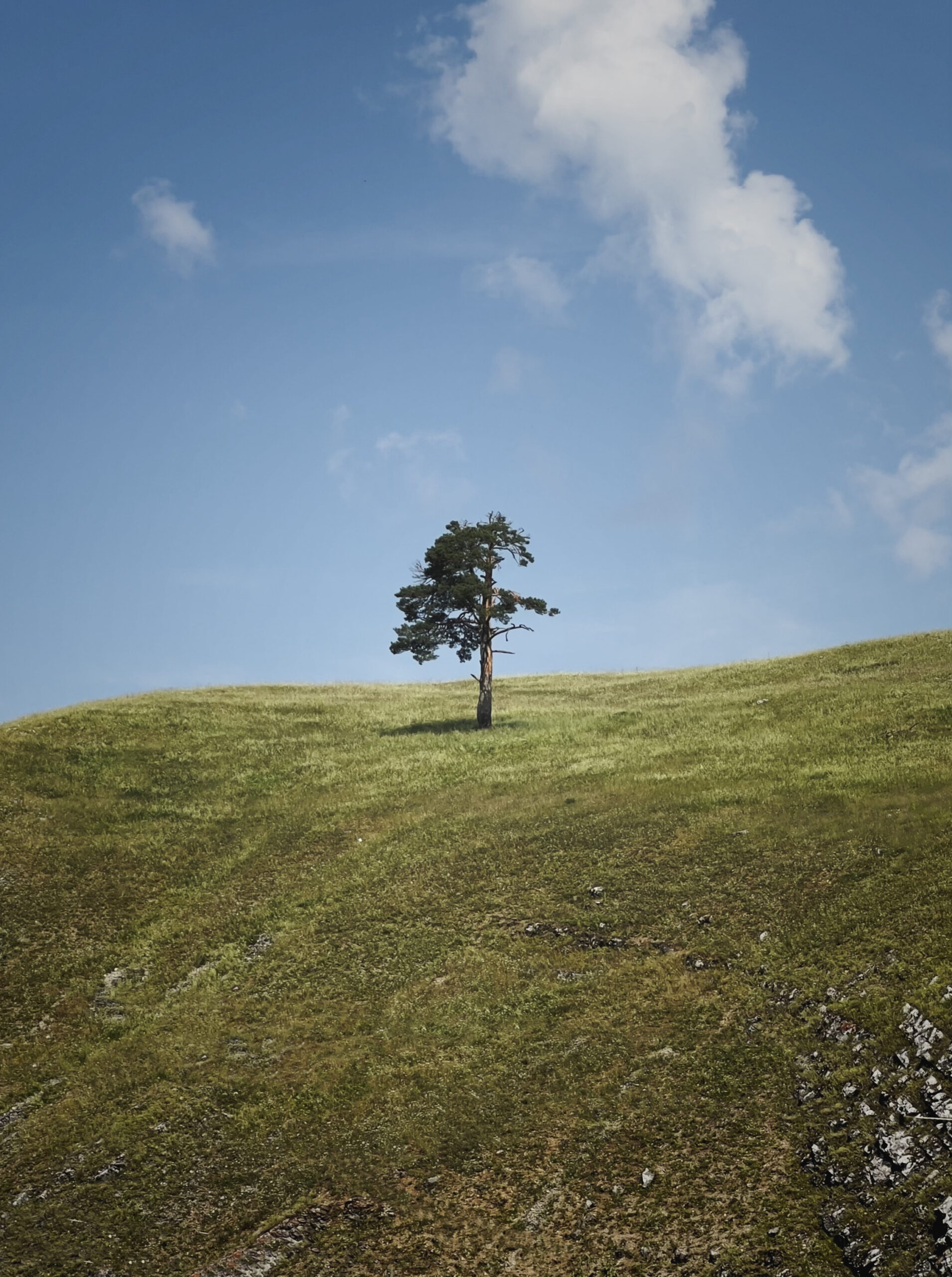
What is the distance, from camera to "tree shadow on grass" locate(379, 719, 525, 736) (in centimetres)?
5575

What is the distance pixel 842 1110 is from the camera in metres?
17.9

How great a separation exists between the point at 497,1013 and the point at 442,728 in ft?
109

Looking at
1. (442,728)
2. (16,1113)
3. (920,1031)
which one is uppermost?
(442,728)

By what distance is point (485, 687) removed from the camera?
57375 millimetres

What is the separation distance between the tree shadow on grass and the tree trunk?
544 millimetres

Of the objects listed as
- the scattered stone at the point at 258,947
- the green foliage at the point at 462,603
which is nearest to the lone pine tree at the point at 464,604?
the green foliage at the point at 462,603

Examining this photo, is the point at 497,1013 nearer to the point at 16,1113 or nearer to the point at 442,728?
the point at 16,1113

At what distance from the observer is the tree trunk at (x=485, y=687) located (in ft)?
186

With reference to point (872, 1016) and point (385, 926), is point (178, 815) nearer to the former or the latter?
point (385, 926)

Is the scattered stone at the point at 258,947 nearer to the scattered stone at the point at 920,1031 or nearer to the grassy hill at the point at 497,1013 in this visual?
the grassy hill at the point at 497,1013

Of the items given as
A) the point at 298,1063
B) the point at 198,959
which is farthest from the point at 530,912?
the point at 198,959

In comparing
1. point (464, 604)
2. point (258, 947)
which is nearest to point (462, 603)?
point (464, 604)

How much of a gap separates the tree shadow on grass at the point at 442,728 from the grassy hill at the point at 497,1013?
971cm

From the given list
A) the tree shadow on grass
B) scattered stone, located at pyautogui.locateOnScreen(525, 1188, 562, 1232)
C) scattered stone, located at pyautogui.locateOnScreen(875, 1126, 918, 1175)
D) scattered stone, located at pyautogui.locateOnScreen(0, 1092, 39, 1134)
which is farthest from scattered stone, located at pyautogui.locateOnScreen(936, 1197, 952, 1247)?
the tree shadow on grass
